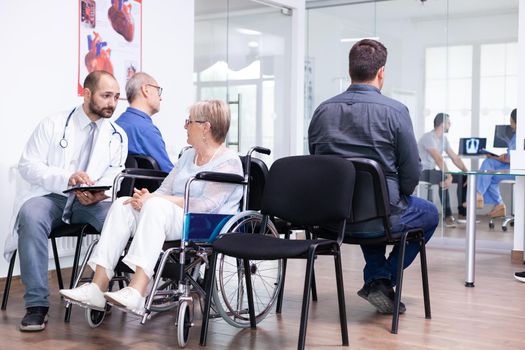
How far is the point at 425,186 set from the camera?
7.54m

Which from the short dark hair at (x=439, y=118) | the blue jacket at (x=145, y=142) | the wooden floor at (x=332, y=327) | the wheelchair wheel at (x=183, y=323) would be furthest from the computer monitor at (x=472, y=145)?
the wheelchair wheel at (x=183, y=323)

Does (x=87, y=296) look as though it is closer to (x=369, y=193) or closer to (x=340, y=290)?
(x=340, y=290)

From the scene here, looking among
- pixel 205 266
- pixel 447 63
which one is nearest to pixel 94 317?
pixel 205 266

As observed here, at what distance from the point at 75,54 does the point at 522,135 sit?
340 centimetres

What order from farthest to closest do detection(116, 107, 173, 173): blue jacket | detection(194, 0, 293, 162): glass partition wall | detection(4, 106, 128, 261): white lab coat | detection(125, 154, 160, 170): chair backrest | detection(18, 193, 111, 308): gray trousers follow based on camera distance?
detection(194, 0, 293, 162): glass partition wall
detection(116, 107, 173, 173): blue jacket
detection(125, 154, 160, 170): chair backrest
detection(4, 106, 128, 261): white lab coat
detection(18, 193, 111, 308): gray trousers

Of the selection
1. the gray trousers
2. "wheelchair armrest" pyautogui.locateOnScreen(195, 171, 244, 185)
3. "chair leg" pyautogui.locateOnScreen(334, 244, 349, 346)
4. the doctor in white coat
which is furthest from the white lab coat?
"chair leg" pyautogui.locateOnScreen(334, 244, 349, 346)

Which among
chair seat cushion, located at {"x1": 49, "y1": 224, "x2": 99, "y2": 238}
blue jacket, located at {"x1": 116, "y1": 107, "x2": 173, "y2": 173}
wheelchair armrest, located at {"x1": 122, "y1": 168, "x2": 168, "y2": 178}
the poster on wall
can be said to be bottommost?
chair seat cushion, located at {"x1": 49, "y1": 224, "x2": 99, "y2": 238}

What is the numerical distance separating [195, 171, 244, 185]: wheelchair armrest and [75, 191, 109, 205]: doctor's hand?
73cm

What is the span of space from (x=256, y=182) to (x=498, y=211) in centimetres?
391

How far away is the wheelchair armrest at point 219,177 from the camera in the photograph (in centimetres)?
335

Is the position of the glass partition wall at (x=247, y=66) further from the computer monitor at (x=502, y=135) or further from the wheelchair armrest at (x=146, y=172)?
the wheelchair armrest at (x=146, y=172)

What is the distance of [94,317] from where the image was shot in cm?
369

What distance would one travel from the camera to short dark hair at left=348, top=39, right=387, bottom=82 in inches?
149

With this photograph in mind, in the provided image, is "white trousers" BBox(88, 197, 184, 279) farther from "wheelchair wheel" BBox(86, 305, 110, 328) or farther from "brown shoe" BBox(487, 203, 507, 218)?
"brown shoe" BBox(487, 203, 507, 218)
